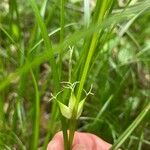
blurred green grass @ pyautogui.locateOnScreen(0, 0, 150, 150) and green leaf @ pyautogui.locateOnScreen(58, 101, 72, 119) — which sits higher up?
green leaf @ pyautogui.locateOnScreen(58, 101, 72, 119)

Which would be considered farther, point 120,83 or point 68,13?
point 68,13

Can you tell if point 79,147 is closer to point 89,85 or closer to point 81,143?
point 81,143

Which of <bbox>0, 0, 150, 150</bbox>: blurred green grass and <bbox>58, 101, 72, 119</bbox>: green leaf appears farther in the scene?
<bbox>0, 0, 150, 150</bbox>: blurred green grass

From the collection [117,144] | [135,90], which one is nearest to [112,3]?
[117,144]

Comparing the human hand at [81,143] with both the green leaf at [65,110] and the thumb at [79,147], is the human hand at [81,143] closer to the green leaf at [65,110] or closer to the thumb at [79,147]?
the thumb at [79,147]

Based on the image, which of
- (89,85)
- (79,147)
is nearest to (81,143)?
(79,147)

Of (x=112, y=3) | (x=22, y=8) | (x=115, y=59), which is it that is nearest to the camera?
(x=112, y=3)

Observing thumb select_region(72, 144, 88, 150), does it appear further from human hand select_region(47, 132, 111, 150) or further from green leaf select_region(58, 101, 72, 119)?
green leaf select_region(58, 101, 72, 119)

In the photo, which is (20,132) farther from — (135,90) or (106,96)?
(135,90)

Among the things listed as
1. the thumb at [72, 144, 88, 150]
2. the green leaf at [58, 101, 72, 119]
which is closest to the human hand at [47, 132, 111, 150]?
the thumb at [72, 144, 88, 150]
